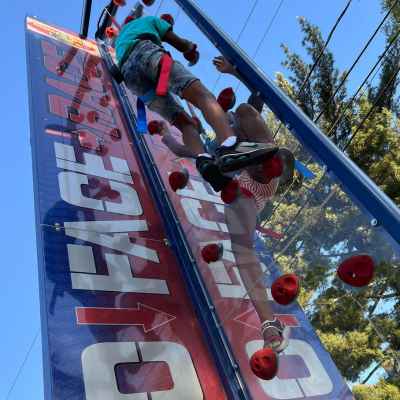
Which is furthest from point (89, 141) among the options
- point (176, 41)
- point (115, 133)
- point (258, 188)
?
point (258, 188)

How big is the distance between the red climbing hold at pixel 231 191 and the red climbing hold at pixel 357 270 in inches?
33.2

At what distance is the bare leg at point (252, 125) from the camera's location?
91.1 inches

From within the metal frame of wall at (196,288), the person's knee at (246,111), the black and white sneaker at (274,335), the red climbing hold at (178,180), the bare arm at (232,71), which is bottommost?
the metal frame of wall at (196,288)

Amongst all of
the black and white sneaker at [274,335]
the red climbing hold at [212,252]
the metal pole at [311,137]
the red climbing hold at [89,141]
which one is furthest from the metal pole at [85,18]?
the black and white sneaker at [274,335]

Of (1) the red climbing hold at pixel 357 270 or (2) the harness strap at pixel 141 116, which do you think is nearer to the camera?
(1) the red climbing hold at pixel 357 270

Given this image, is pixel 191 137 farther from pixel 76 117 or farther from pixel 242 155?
pixel 76 117

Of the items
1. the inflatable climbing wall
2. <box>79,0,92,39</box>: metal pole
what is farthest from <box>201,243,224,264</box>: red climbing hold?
<box>79,0,92,39</box>: metal pole

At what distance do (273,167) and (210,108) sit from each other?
18.5 inches

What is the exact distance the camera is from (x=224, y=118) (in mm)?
2230

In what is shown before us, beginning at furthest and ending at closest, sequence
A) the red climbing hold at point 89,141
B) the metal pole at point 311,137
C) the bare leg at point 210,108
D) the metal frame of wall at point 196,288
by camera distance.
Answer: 1. the red climbing hold at point 89,141
2. the metal frame of wall at point 196,288
3. the bare leg at point 210,108
4. the metal pole at point 311,137

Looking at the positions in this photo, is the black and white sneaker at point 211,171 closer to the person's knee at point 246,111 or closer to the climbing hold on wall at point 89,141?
the person's knee at point 246,111

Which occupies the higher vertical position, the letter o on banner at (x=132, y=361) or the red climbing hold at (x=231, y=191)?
the red climbing hold at (x=231, y=191)

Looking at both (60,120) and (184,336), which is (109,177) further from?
(184,336)

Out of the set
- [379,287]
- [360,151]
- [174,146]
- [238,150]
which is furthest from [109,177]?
[360,151]
